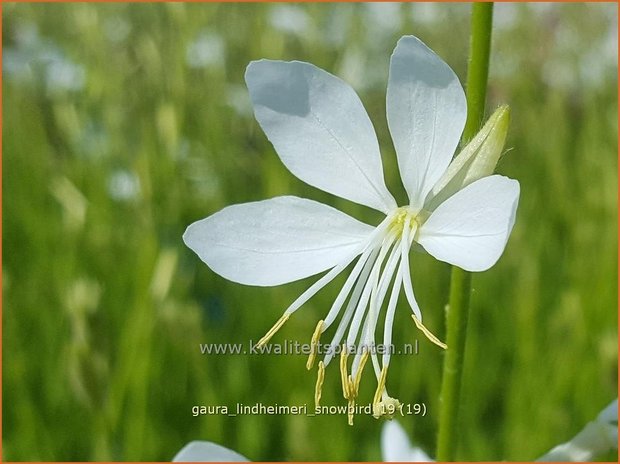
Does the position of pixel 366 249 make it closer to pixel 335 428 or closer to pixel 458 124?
pixel 458 124

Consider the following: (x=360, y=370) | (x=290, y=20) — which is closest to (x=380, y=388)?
(x=360, y=370)

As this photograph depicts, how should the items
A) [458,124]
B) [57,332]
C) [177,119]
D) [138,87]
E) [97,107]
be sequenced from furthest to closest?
[138,87], [97,107], [57,332], [177,119], [458,124]

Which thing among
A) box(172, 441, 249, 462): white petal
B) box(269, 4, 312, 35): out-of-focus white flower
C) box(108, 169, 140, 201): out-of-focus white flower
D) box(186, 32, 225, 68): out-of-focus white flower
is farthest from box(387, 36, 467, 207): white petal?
box(186, 32, 225, 68): out-of-focus white flower

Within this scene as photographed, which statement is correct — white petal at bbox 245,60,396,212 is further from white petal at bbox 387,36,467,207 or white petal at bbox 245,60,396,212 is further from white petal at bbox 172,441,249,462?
white petal at bbox 172,441,249,462

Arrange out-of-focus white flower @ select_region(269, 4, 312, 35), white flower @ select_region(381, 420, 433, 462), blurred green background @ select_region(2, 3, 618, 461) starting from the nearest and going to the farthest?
1. white flower @ select_region(381, 420, 433, 462)
2. blurred green background @ select_region(2, 3, 618, 461)
3. out-of-focus white flower @ select_region(269, 4, 312, 35)

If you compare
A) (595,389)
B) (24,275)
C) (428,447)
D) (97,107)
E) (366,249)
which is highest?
(97,107)

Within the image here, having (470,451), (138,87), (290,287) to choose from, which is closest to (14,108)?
(138,87)
